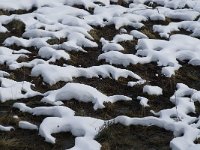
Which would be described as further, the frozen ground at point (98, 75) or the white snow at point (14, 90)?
the white snow at point (14, 90)

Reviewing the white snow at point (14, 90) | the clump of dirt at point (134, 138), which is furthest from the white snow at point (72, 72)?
the clump of dirt at point (134, 138)

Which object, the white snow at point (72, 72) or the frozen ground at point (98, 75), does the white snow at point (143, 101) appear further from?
the white snow at point (72, 72)

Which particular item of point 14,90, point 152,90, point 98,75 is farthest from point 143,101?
point 14,90

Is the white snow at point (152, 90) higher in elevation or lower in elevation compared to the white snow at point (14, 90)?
lower

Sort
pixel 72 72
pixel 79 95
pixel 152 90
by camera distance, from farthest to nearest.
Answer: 1. pixel 72 72
2. pixel 152 90
3. pixel 79 95

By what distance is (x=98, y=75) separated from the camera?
6.92 m

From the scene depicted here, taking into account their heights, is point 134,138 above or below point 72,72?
above

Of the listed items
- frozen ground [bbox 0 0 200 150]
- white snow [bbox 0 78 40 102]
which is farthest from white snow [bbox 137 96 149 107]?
white snow [bbox 0 78 40 102]

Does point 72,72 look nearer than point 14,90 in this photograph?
No

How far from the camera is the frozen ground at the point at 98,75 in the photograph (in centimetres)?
531

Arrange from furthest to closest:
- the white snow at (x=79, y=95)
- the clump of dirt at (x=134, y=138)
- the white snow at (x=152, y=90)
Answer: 1. the white snow at (x=152, y=90)
2. the white snow at (x=79, y=95)
3. the clump of dirt at (x=134, y=138)

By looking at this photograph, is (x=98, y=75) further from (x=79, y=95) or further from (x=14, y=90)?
(x=14, y=90)

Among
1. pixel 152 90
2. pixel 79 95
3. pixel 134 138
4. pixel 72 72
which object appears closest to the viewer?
pixel 134 138

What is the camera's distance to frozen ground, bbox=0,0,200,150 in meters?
5.31
